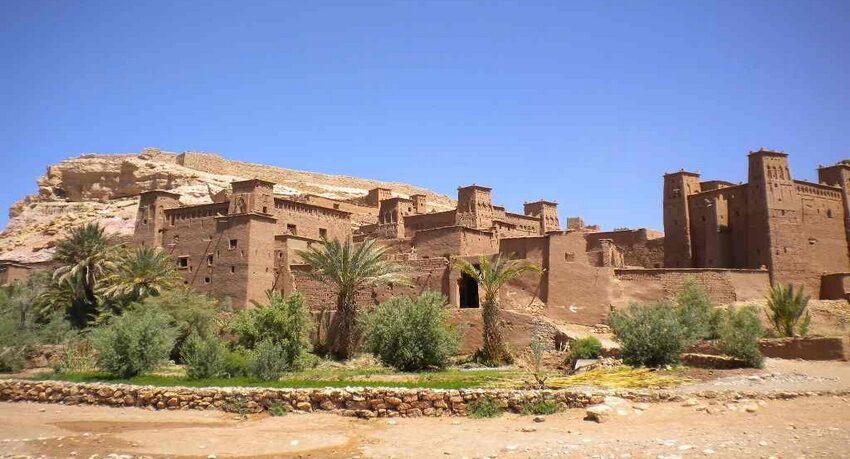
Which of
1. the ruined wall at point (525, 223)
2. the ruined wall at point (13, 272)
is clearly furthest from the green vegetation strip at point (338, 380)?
the ruined wall at point (525, 223)

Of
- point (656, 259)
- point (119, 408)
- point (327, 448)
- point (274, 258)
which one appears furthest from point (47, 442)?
point (656, 259)

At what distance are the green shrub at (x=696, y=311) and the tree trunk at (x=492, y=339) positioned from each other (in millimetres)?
6119

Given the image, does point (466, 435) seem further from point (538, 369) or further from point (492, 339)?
point (492, 339)

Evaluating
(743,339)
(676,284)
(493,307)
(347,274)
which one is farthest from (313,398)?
(676,284)

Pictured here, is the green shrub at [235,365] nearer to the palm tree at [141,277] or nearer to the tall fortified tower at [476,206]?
the palm tree at [141,277]

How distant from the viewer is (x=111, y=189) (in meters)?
52.8

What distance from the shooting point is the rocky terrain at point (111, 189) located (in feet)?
153

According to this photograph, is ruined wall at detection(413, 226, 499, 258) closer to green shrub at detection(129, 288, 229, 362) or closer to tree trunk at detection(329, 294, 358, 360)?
tree trunk at detection(329, 294, 358, 360)

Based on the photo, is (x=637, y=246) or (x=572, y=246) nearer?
(x=572, y=246)

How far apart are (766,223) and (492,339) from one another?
17181 millimetres

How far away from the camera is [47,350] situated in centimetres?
2811

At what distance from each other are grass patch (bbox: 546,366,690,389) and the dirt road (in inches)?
68.8

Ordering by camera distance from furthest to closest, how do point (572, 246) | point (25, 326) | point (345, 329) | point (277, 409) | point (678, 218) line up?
point (678, 218), point (25, 326), point (572, 246), point (345, 329), point (277, 409)

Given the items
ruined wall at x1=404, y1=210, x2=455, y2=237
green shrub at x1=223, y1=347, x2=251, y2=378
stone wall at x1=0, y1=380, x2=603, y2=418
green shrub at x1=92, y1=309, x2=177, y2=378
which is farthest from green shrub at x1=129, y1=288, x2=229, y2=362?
ruined wall at x1=404, y1=210, x2=455, y2=237
